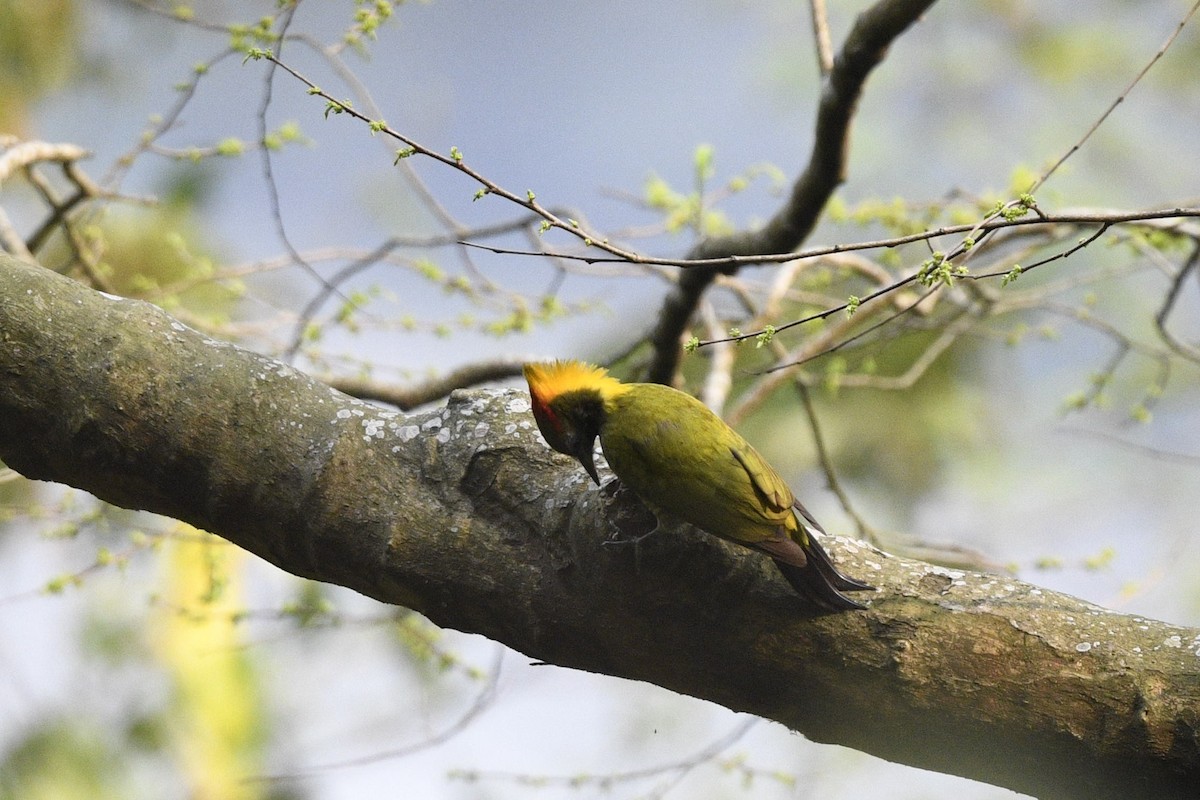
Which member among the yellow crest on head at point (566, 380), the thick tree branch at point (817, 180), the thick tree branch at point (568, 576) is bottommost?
the thick tree branch at point (568, 576)

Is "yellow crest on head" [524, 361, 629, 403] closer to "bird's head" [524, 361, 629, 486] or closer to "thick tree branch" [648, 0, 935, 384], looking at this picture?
"bird's head" [524, 361, 629, 486]

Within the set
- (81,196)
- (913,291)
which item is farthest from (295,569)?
(913,291)

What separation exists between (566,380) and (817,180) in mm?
1079

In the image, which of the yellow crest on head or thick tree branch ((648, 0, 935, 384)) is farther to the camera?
thick tree branch ((648, 0, 935, 384))

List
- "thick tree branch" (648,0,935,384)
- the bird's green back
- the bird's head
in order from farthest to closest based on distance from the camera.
→ "thick tree branch" (648,0,935,384) < the bird's head < the bird's green back

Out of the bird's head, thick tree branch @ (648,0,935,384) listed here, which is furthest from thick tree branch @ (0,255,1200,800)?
thick tree branch @ (648,0,935,384)

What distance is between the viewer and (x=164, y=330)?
1950 millimetres

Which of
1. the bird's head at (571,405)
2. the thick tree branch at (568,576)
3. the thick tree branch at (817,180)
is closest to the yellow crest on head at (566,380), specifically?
the bird's head at (571,405)

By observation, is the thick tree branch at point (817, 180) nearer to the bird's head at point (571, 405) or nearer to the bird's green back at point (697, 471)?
the bird's head at point (571, 405)

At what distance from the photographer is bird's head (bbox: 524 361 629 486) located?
1953 mm

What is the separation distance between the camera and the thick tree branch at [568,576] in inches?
68.9

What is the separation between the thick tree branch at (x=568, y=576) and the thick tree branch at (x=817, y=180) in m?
0.77

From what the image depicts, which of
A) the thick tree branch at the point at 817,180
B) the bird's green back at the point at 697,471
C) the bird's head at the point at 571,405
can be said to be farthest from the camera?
the thick tree branch at the point at 817,180

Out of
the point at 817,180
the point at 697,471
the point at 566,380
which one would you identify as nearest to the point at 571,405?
the point at 566,380
